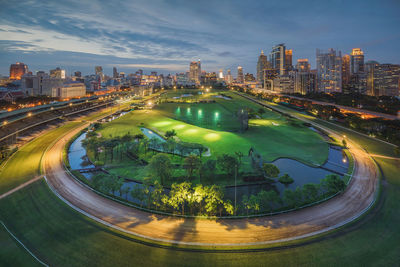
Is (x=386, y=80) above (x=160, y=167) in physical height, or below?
above

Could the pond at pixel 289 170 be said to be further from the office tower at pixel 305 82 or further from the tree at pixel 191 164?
the office tower at pixel 305 82

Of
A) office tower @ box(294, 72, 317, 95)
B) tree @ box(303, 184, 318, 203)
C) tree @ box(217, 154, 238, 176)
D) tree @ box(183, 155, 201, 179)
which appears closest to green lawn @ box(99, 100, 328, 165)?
tree @ box(217, 154, 238, 176)

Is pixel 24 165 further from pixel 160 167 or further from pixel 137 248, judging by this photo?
pixel 137 248

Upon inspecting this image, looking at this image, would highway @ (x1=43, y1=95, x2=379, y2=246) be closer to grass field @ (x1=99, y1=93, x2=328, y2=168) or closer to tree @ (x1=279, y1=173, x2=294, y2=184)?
tree @ (x1=279, y1=173, x2=294, y2=184)

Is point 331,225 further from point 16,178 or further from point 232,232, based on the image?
point 16,178

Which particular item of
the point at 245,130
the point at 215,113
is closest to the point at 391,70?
the point at 215,113

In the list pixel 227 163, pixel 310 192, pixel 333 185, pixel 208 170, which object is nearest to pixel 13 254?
pixel 208 170
